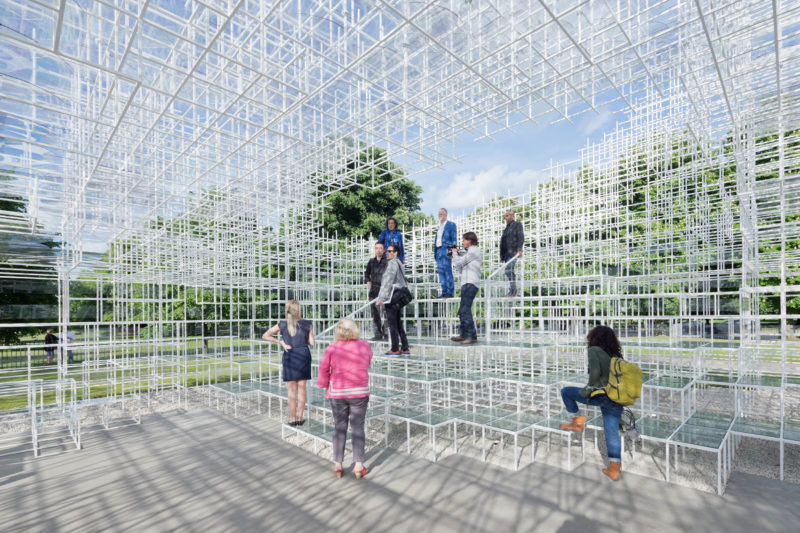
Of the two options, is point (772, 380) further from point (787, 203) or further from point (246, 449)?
point (246, 449)

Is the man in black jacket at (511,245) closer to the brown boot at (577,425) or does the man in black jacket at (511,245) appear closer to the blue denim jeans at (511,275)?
the blue denim jeans at (511,275)

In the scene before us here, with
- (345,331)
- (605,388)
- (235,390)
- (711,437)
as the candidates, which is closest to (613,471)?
(605,388)

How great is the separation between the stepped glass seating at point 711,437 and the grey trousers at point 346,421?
328 cm

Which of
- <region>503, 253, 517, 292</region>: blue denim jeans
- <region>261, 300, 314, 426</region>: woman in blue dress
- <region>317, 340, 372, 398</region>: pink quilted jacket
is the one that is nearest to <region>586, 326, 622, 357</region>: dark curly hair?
<region>503, 253, 517, 292</region>: blue denim jeans

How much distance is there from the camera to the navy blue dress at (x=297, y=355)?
5.97m

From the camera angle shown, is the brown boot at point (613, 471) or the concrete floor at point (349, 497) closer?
the concrete floor at point (349, 497)

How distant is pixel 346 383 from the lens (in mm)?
4691

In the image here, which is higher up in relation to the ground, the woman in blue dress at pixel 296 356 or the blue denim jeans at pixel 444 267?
the blue denim jeans at pixel 444 267

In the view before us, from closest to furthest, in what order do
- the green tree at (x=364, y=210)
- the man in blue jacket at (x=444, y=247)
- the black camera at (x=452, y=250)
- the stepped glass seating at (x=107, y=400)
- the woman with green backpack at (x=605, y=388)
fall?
the woman with green backpack at (x=605, y=388) → the black camera at (x=452, y=250) → the stepped glass seating at (x=107, y=400) → the man in blue jacket at (x=444, y=247) → the green tree at (x=364, y=210)

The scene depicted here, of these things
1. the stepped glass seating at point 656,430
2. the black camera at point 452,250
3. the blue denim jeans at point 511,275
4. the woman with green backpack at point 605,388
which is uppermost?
the black camera at point 452,250

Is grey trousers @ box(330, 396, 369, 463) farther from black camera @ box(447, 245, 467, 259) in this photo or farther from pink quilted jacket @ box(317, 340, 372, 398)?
black camera @ box(447, 245, 467, 259)

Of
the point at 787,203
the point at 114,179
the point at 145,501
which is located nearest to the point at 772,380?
the point at 787,203

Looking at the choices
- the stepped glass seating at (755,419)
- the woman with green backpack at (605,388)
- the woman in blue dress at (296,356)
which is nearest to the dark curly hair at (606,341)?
the woman with green backpack at (605,388)

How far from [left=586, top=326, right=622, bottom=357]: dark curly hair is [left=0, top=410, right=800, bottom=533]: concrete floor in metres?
1.40
